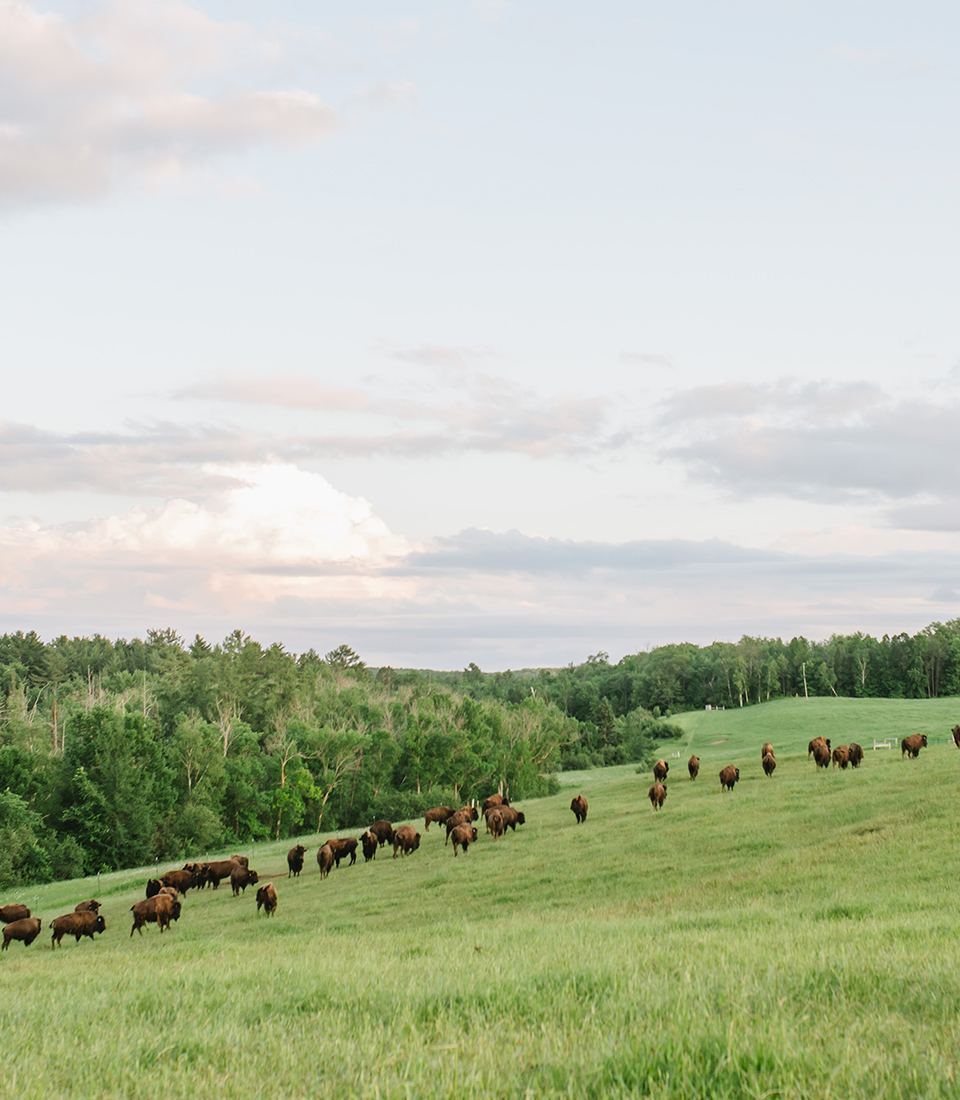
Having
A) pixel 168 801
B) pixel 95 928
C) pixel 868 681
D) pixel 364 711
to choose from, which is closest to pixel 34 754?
pixel 168 801

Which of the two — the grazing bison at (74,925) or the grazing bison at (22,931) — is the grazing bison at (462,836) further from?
the grazing bison at (22,931)

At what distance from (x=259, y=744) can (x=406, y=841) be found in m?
75.6

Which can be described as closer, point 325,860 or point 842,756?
point 325,860

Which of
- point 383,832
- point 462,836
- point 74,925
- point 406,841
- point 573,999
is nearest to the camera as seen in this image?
point 573,999

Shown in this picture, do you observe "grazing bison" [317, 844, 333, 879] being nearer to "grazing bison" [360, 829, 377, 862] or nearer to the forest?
"grazing bison" [360, 829, 377, 862]

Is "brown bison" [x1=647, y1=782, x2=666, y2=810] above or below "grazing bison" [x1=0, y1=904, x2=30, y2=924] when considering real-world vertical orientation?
above

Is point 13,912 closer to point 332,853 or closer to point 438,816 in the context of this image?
point 332,853

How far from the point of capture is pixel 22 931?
26906mm

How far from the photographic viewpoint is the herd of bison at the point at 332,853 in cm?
2725

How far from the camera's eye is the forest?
68938mm

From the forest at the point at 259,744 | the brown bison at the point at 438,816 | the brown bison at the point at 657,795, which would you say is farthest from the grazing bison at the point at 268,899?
the forest at the point at 259,744

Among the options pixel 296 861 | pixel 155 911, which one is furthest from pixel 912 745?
pixel 155 911

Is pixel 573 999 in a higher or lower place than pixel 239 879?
higher

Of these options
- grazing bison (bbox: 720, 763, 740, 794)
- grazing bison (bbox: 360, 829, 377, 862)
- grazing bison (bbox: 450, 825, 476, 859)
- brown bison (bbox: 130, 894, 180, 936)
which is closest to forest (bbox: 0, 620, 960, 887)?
grazing bison (bbox: 360, 829, 377, 862)
